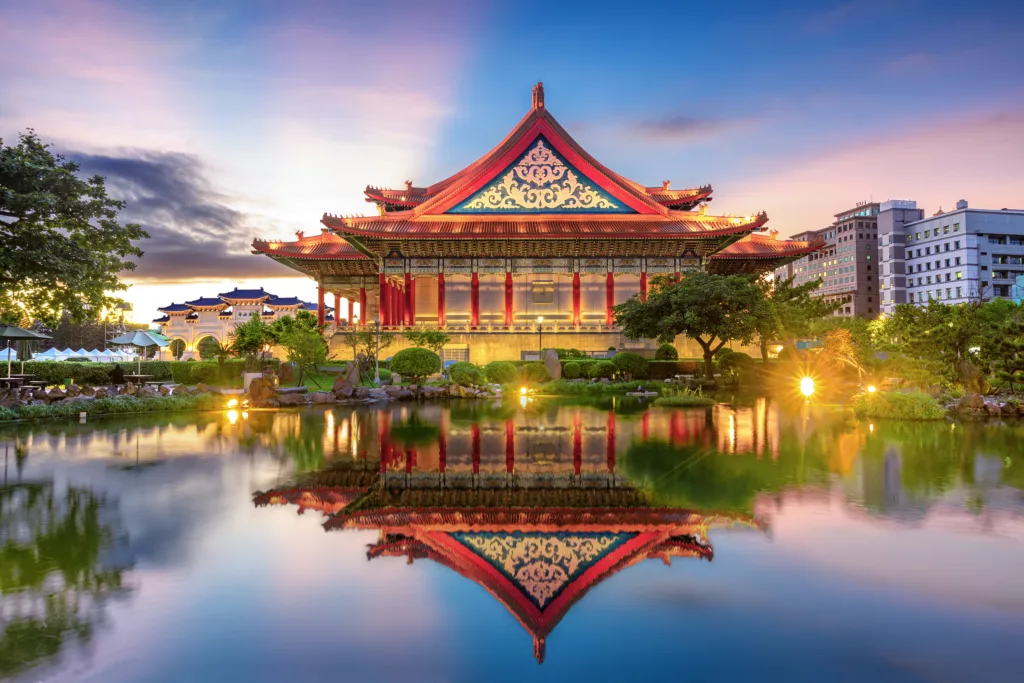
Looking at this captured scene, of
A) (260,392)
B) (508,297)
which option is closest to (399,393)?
(260,392)

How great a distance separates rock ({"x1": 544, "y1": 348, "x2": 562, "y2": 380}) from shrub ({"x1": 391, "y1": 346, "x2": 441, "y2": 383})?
245 inches

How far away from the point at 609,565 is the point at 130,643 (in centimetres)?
397

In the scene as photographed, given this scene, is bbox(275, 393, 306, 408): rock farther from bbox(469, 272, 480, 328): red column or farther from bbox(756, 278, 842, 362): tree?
bbox(756, 278, 842, 362): tree

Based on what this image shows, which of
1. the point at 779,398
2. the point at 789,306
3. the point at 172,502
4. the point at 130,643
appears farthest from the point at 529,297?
the point at 130,643

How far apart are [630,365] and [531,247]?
12.7m

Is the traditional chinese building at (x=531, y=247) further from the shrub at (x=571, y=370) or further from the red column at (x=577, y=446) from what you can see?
the red column at (x=577, y=446)

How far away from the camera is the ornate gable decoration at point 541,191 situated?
1505 inches

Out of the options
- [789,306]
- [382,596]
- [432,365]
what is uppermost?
[789,306]

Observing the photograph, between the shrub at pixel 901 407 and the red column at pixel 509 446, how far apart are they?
1006 cm

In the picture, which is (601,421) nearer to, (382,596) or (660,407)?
(660,407)

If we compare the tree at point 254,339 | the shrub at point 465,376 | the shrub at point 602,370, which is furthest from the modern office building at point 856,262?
the tree at point 254,339

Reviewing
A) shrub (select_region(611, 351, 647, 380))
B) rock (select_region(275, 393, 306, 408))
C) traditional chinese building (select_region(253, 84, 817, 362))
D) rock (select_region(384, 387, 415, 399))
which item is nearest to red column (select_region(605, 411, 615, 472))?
rock (select_region(384, 387, 415, 399))

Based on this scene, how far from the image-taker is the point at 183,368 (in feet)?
92.3

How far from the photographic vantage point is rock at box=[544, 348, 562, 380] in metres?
28.4
